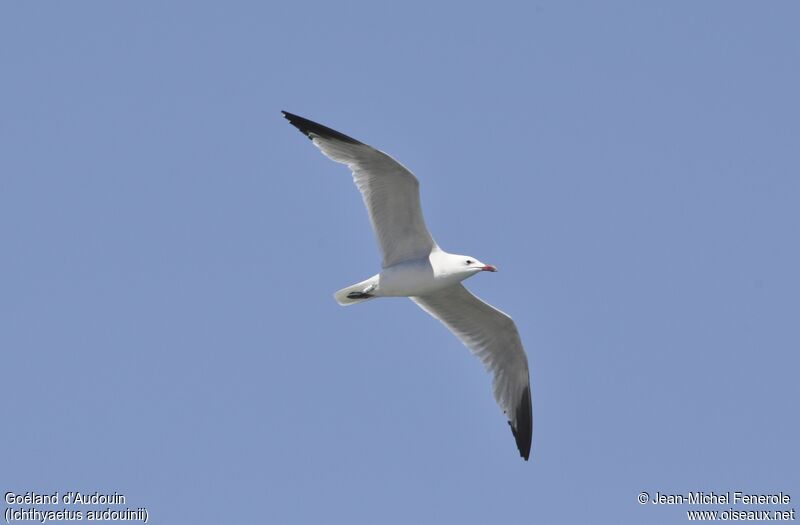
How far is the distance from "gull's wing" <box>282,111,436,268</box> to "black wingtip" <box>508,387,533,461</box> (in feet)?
9.77

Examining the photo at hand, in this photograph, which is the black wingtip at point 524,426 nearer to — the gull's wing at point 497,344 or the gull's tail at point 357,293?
the gull's wing at point 497,344

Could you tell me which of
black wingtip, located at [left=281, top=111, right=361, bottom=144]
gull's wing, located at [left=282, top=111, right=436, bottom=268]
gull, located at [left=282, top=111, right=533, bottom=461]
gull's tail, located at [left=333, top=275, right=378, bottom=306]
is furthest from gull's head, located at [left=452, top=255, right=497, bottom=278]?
black wingtip, located at [left=281, top=111, right=361, bottom=144]

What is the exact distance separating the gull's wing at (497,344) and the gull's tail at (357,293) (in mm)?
1224

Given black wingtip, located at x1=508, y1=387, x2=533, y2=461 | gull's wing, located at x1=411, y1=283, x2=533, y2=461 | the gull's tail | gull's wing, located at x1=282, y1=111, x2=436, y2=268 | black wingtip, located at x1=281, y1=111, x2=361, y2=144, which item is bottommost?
black wingtip, located at x1=508, y1=387, x2=533, y2=461

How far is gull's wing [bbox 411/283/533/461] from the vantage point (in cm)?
1529

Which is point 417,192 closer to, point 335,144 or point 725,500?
point 335,144

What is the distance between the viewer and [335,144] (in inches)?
540

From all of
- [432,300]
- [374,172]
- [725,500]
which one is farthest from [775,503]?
[374,172]

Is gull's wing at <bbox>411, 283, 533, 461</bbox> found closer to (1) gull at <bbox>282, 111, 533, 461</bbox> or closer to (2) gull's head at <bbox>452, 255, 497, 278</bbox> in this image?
(1) gull at <bbox>282, 111, 533, 461</bbox>

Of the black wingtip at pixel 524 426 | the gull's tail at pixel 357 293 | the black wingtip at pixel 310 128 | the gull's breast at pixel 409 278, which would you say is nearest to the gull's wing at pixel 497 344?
the black wingtip at pixel 524 426

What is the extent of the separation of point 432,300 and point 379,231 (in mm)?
1666

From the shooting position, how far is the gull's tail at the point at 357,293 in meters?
14.2

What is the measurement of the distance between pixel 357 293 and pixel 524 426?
3253 mm

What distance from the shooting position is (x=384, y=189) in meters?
13.8
